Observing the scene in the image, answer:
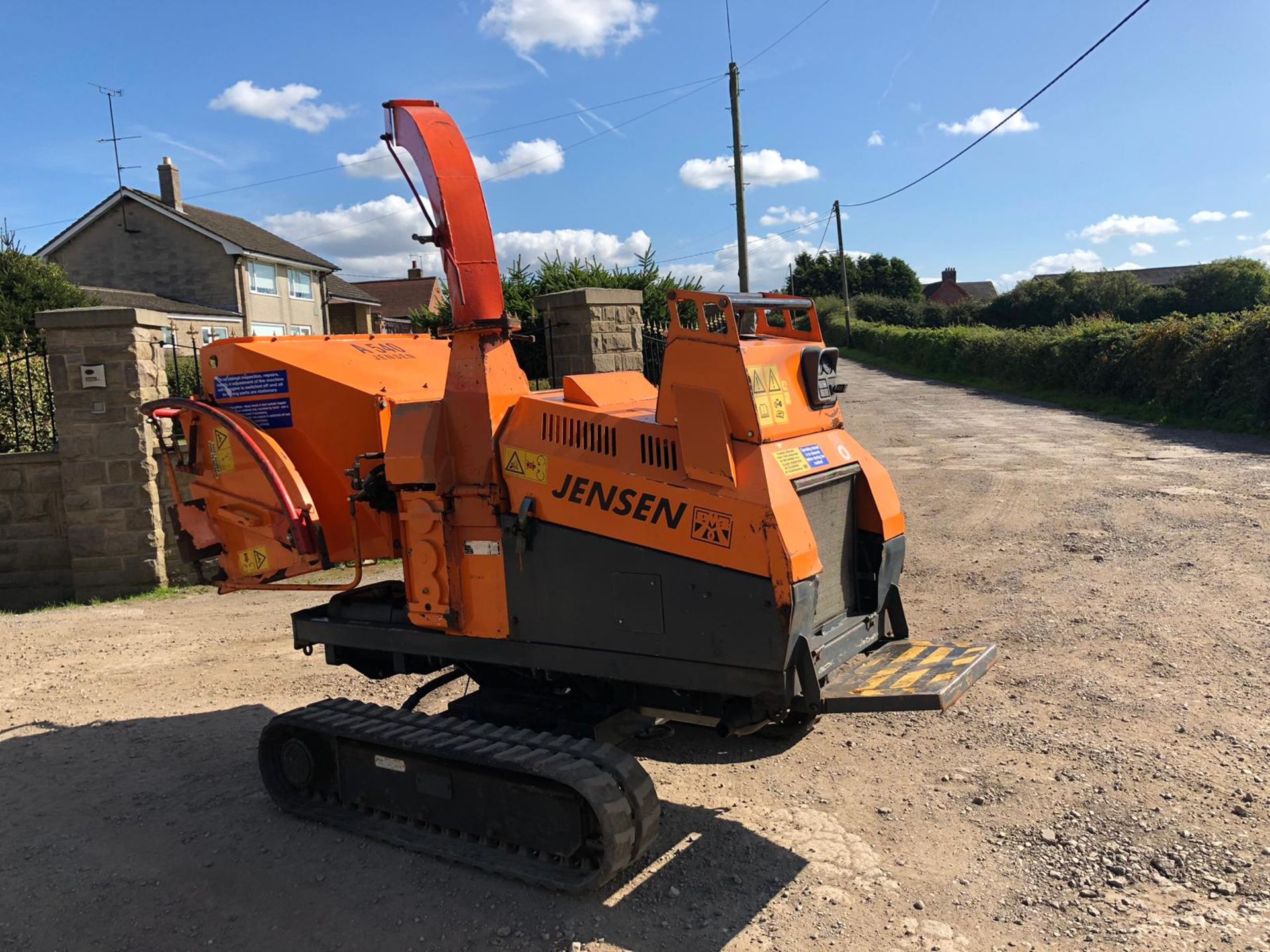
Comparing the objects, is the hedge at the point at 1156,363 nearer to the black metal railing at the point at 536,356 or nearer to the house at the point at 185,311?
the black metal railing at the point at 536,356

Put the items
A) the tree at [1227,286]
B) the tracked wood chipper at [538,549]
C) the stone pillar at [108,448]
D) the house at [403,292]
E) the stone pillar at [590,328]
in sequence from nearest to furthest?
the tracked wood chipper at [538,549]
the stone pillar at [108,448]
the stone pillar at [590,328]
the tree at [1227,286]
the house at [403,292]

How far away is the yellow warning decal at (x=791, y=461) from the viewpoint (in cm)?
380

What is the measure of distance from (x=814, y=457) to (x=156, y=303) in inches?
1335

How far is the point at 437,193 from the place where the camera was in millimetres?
4219

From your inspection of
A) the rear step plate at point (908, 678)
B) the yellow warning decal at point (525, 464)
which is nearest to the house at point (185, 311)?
the yellow warning decal at point (525, 464)

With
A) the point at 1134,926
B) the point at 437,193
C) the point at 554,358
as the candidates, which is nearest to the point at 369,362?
the point at 437,193

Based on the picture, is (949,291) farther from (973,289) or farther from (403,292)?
(403,292)

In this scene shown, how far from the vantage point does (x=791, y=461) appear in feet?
12.8

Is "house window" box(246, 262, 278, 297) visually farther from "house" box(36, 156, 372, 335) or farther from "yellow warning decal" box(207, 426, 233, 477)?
"yellow warning decal" box(207, 426, 233, 477)

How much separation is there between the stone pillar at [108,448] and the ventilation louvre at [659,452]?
23.2 ft

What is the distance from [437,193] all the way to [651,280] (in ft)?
32.9

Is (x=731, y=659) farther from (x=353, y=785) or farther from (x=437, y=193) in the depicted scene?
(x=437, y=193)

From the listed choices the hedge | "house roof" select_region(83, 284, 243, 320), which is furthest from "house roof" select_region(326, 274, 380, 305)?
the hedge

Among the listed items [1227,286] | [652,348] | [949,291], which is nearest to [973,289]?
[949,291]
